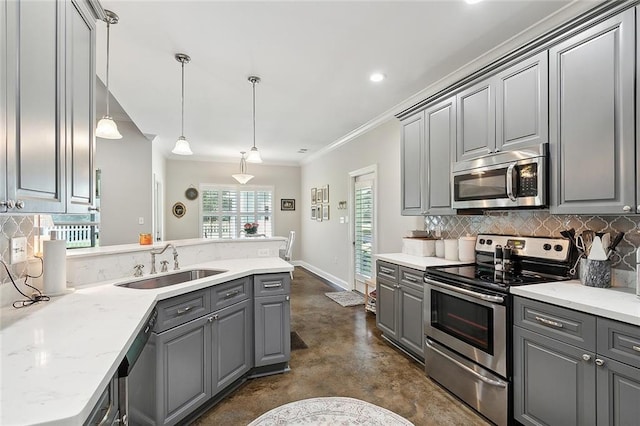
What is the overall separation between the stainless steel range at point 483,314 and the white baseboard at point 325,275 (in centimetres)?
308

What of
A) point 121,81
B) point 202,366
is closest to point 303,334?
point 202,366

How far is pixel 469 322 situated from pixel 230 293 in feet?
5.97

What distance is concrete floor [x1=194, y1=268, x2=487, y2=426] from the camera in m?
2.21

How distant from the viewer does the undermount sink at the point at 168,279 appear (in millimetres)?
2344

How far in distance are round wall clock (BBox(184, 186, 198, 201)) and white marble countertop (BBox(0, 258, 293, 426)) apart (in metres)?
5.93

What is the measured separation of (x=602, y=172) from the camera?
1829mm

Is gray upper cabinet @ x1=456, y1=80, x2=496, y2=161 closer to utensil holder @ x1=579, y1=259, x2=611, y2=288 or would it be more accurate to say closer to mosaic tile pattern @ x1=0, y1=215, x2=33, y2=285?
utensil holder @ x1=579, y1=259, x2=611, y2=288

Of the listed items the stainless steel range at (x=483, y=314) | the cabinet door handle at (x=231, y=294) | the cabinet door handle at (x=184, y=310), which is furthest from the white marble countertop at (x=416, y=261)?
the cabinet door handle at (x=184, y=310)

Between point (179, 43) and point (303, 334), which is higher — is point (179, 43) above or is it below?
above

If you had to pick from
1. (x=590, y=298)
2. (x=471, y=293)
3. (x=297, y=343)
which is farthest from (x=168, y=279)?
(x=590, y=298)

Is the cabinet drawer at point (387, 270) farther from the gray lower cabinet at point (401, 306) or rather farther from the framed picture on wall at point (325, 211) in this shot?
the framed picture on wall at point (325, 211)

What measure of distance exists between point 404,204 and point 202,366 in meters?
2.60

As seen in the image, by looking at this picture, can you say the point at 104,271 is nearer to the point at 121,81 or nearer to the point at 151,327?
the point at 151,327

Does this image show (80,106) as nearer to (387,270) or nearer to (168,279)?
(168,279)
